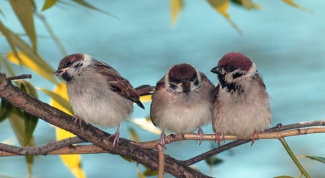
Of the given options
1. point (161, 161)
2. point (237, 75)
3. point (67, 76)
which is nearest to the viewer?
point (161, 161)

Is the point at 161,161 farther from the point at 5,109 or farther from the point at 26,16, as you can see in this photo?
the point at 5,109

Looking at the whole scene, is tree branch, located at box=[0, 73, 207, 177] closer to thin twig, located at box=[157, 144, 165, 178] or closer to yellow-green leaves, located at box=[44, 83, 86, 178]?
thin twig, located at box=[157, 144, 165, 178]

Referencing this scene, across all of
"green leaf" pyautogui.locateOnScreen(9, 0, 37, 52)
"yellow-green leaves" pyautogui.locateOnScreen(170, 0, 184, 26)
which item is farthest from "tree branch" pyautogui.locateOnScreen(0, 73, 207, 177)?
"yellow-green leaves" pyautogui.locateOnScreen(170, 0, 184, 26)

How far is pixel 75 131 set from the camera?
5.39ft

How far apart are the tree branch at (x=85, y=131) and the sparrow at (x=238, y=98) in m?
0.32

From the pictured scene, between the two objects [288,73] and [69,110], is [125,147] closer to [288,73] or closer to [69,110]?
[69,110]

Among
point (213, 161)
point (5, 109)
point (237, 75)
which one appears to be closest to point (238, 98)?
point (237, 75)

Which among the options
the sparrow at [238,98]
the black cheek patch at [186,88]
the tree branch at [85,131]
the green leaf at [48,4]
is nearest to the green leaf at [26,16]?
the green leaf at [48,4]

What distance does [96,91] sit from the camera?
7.18 ft

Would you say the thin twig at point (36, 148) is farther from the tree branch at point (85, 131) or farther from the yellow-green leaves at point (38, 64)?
the yellow-green leaves at point (38, 64)

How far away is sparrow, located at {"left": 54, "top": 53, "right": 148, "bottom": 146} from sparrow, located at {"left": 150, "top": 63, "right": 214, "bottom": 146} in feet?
0.33

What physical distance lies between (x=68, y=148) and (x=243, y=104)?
617 mm

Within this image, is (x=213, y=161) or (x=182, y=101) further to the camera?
(x=182, y=101)

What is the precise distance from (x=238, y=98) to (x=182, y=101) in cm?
25
